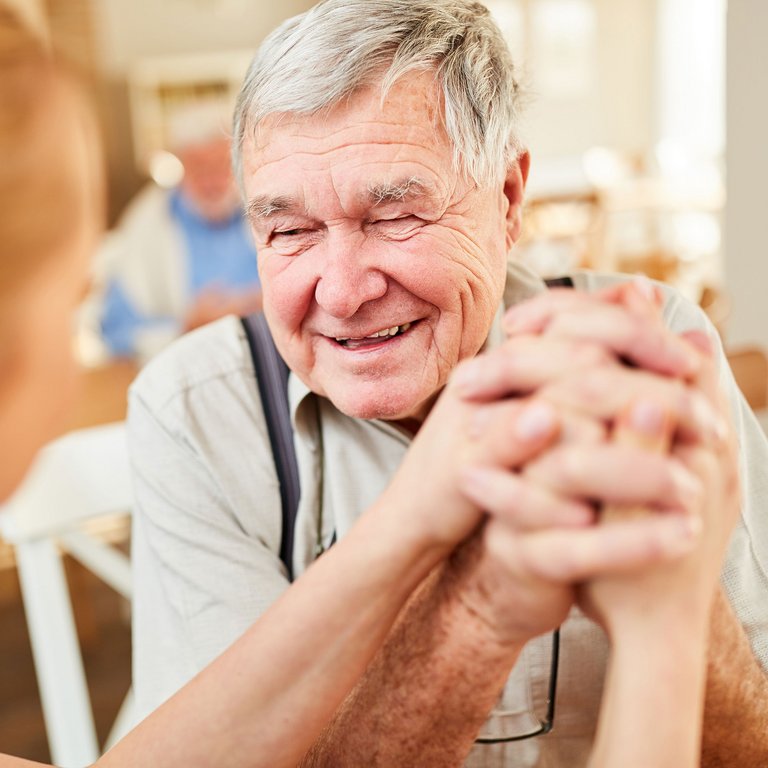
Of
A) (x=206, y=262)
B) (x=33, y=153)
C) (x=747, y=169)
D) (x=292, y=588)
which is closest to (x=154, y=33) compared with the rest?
(x=206, y=262)

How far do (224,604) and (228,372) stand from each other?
0.30 meters

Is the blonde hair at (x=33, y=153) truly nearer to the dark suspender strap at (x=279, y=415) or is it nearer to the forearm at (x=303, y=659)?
the forearm at (x=303, y=659)

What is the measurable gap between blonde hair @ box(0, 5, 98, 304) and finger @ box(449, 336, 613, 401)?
0.35m

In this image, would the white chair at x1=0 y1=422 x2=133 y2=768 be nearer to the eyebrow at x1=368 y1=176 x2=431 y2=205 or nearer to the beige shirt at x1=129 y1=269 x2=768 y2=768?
the beige shirt at x1=129 y1=269 x2=768 y2=768

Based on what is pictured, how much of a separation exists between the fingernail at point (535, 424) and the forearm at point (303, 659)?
0.15m

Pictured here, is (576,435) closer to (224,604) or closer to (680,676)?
(680,676)

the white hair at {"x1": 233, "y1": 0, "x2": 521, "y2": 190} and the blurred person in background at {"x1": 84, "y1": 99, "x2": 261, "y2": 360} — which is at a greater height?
the white hair at {"x1": 233, "y1": 0, "x2": 521, "y2": 190}

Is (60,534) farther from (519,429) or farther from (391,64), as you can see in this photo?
(519,429)

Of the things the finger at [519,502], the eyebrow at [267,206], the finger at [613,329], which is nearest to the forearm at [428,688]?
the finger at [519,502]

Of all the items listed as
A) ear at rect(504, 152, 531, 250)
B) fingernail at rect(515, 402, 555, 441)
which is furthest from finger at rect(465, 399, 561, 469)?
ear at rect(504, 152, 531, 250)

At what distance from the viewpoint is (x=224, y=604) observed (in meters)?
1.14

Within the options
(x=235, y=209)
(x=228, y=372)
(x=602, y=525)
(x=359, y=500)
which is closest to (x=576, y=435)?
(x=602, y=525)

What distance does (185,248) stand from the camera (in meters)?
4.01

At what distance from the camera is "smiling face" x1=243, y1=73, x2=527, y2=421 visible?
1.05 meters
